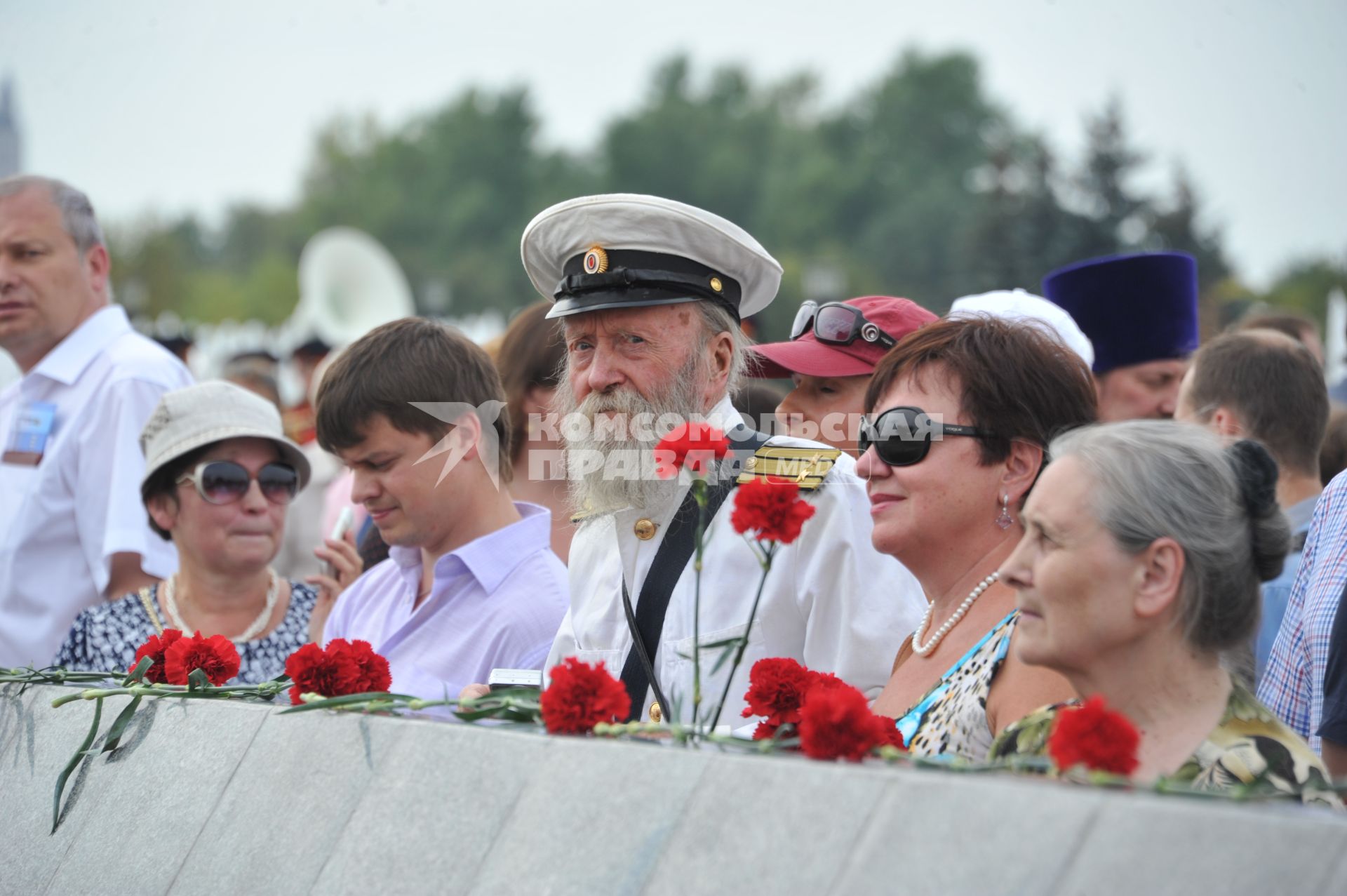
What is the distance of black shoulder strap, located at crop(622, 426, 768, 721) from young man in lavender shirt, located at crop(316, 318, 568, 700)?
1.75 feet

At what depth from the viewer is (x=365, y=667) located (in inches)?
114

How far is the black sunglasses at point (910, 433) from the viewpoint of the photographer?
10.3 ft

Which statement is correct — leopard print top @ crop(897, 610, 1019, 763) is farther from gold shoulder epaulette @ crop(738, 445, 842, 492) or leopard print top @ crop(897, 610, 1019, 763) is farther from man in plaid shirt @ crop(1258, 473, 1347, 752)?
man in plaid shirt @ crop(1258, 473, 1347, 752)

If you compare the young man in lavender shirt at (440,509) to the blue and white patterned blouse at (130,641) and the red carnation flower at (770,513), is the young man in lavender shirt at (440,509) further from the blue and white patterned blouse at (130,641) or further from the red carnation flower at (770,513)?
the red carnation flower at (770,513)

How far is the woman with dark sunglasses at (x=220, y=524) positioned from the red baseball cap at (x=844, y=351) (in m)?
1.59

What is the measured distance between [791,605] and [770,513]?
107 centimetres

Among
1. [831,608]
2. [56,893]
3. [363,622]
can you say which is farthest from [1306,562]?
[56,893]

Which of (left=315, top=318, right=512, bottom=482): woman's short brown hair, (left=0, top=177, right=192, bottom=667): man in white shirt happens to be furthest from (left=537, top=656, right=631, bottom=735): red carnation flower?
(left=0, top=177, right=192, bottom=667): man in white shirt

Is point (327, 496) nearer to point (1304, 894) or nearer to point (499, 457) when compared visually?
point (499, 457)

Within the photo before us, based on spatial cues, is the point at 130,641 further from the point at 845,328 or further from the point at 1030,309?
the point at 1030,309

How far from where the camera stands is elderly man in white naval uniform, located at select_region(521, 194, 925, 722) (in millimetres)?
3338

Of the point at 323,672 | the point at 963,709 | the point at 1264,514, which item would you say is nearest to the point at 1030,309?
the point at 963,709

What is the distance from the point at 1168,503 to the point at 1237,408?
2.43 metres

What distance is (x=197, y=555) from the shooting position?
4.70m
